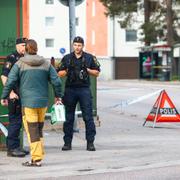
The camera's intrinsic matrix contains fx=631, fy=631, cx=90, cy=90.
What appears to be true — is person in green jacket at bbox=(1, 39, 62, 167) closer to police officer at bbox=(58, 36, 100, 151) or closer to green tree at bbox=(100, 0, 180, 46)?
police officer at bbox=(58, 36, 100, 151)

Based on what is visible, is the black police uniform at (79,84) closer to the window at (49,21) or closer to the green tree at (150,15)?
the green tree at (150,15)

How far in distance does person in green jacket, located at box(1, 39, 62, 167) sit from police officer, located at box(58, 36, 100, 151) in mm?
1367

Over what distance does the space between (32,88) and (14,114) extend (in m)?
0.97

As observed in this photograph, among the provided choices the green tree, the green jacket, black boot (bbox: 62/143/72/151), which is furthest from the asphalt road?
the green tree

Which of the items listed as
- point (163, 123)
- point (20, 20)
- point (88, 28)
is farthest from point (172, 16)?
point (20, 20)

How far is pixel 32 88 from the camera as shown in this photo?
28.7 ft

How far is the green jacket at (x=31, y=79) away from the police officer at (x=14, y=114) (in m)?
0.61

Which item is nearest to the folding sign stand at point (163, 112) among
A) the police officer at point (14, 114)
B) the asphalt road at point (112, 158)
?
the asphalt road at point (112, 158)

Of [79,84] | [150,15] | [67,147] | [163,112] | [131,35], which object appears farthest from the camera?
[131,35]

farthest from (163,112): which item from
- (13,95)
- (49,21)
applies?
(49,21)

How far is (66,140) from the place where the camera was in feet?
34.3

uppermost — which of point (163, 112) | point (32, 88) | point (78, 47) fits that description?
point (78, 47)

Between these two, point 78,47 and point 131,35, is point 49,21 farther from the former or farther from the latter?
point 78,47

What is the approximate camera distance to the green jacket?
28.7 ft
